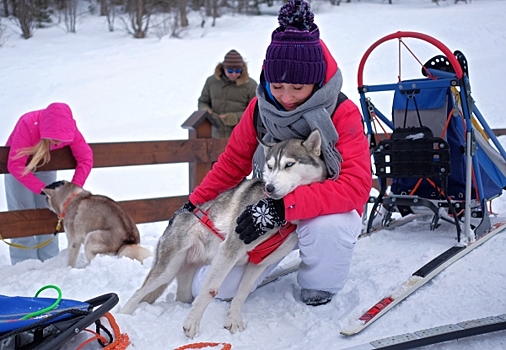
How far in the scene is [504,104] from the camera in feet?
31.0

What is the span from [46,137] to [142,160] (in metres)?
0.94

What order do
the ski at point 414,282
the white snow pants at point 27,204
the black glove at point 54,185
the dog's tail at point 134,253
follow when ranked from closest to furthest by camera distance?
the ski at point 414,282 < the dog's tail at point 134,253 < the black glove at point 54,185 < the white snow pants at point 27,204

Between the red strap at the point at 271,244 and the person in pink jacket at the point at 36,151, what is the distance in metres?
2.32

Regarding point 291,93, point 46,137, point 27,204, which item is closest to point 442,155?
point 291,93

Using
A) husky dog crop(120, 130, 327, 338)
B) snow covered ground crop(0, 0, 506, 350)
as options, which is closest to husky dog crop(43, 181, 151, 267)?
snow covered ground crop(0, 0, 506, 350)

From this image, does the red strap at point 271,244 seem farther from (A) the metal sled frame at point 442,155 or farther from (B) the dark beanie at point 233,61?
(B) the dark beanie at point 233,61

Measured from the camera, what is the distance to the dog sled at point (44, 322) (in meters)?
1.92

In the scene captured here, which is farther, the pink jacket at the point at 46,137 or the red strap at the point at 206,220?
the pink jacket at the point at 46,137

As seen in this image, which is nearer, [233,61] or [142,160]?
[142,160]

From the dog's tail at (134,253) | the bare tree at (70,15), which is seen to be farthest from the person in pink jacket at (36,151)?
the bare tree at (70,15)

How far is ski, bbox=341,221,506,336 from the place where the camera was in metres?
2.48

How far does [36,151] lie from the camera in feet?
14.6

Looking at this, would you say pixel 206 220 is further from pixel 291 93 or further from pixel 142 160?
pixel 142 160

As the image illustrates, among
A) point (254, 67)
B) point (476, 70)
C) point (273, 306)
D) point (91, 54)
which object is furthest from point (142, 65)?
point (273, 306)
